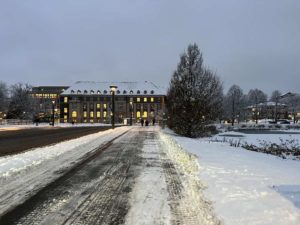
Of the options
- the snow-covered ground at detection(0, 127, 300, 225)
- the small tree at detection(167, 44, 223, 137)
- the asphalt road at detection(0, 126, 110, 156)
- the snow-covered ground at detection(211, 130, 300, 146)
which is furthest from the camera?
the snow-covered ground at detection(211, 130, 300, 146)

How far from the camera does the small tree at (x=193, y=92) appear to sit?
3728cm

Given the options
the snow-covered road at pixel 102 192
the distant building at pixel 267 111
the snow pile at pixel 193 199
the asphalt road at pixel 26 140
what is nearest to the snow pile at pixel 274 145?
the snow pile at pixel 193 199

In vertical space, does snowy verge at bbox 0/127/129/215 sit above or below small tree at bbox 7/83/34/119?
below

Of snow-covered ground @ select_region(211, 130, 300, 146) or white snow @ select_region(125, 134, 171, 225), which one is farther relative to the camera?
snow-covered ground @ select_region(211, 130, 300, 146)

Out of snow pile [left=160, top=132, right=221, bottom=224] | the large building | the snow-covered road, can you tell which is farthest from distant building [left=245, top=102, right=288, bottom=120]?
snow pile [left=160, top=132, right=221, bottom=224]

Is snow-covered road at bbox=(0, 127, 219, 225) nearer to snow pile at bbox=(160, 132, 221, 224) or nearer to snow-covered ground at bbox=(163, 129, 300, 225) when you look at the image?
snow pile at bbox=(160, 132, 221, 224)

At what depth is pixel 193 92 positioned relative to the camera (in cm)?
3731

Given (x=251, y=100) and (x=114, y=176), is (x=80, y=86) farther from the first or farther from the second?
(x=114, y=176)

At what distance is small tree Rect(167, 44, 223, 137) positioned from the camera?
1468 inches

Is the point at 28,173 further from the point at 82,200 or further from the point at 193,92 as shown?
the point at 193,92

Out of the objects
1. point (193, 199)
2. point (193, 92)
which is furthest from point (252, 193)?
point (193, 92)

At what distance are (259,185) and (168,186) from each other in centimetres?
209

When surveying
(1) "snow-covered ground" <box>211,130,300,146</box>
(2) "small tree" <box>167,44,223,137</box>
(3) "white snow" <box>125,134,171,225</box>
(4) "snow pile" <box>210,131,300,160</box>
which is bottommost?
(1) "snow-covered ground" <box>211,130,300,146</box>

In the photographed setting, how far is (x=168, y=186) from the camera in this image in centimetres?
1003
